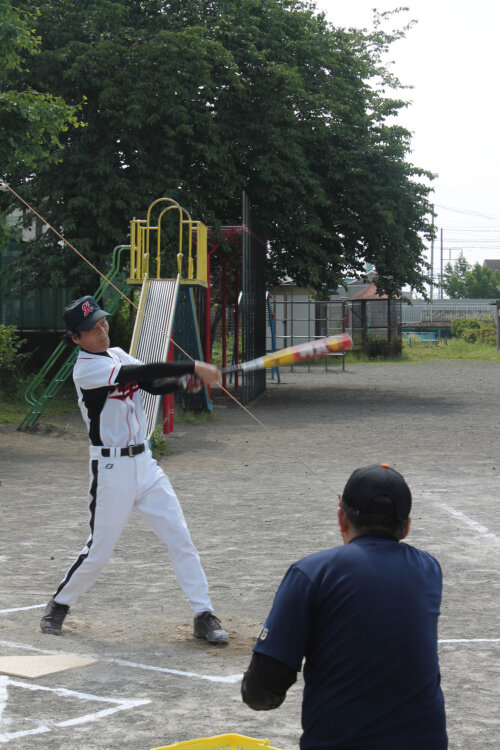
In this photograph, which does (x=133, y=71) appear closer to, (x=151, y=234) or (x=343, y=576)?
(x=151, y=234)

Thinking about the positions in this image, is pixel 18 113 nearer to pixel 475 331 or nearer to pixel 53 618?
pixel 53 618

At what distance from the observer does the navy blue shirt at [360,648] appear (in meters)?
2.70

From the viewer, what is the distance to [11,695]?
493cm

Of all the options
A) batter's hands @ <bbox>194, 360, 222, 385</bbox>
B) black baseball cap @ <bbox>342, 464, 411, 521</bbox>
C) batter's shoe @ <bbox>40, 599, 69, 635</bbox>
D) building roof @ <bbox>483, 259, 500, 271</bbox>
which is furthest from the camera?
building roof @ <bbox>483, 259, 500, 271</bbox>

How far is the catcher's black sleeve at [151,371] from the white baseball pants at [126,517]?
0.52 metres

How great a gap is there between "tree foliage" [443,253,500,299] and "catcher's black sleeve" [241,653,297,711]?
104m

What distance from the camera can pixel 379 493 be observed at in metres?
2.84

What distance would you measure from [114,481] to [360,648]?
3.32 metres

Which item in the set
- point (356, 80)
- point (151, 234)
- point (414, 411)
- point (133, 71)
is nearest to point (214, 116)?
point (133, 71)

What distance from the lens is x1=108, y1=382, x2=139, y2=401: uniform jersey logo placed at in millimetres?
5884

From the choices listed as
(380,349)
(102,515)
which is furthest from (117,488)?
(380,349)

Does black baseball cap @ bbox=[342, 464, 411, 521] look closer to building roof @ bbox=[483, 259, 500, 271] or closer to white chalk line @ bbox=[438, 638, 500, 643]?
white chalk line @ bbox=[438, 638, 500, 643]

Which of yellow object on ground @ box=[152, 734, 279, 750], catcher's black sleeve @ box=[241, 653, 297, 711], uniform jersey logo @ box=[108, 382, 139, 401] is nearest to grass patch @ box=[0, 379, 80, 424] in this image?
uniform jersey logo @ box=[108, 382, 139, 401]

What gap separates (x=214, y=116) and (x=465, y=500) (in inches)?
610
